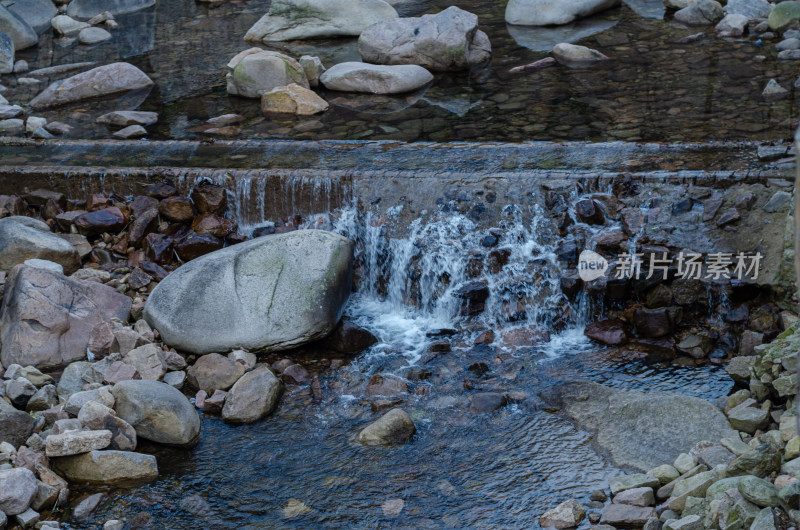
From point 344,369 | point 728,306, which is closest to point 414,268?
point 344,369

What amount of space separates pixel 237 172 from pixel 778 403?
419 centimetres

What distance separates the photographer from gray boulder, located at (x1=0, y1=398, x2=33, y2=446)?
158 inches

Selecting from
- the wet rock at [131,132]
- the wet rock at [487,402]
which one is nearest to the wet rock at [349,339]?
the wet rock at [487,402]

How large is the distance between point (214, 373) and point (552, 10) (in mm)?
7065

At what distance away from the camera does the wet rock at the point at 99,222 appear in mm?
6105

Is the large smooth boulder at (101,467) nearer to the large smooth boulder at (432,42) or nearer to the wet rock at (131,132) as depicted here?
the wet rock at (131,132)

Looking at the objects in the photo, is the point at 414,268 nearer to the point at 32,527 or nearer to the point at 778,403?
the point at 778,403

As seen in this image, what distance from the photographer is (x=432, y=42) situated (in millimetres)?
8695

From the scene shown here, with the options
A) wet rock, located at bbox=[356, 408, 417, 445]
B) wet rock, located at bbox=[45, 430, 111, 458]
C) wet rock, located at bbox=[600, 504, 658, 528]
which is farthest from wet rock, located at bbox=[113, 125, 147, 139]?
wet rock, located at bbox=[600, 504, 658, 528]

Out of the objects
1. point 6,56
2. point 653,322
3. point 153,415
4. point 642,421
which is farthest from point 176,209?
point 6,56

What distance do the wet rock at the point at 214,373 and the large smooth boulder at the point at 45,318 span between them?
2.36ft

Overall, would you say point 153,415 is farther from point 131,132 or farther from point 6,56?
point 6,56

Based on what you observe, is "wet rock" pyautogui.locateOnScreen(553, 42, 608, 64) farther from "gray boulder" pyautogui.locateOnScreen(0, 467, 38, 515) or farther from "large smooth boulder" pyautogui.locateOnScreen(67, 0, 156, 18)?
"large smooth boulder" pyautogui.locateOnScreen(67, 0, 156, 18)

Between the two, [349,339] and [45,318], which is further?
[349,339]
